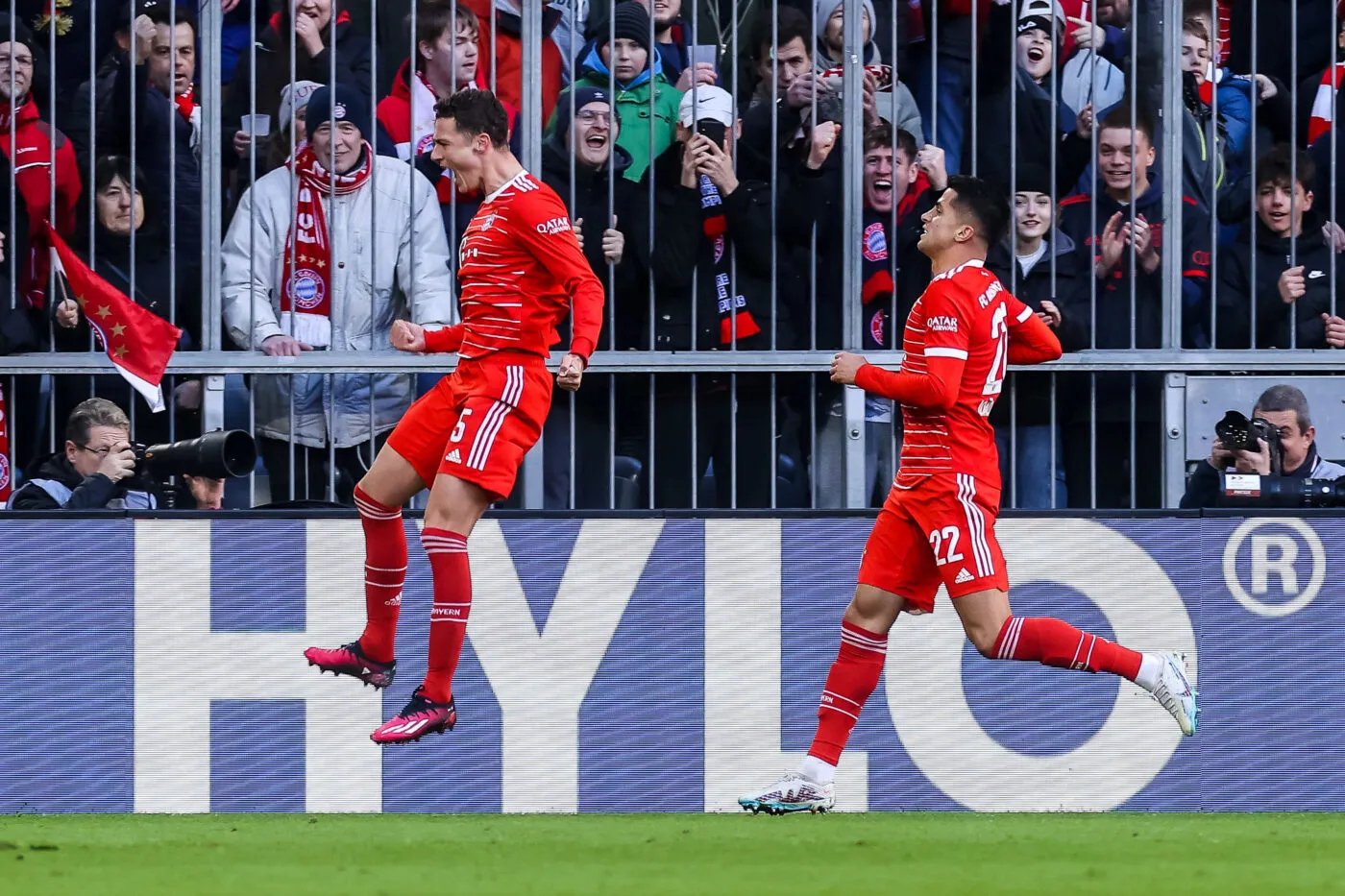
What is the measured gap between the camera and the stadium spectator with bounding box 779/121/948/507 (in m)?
8.71

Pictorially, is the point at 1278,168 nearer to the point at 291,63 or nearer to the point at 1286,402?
the point at 1286,402

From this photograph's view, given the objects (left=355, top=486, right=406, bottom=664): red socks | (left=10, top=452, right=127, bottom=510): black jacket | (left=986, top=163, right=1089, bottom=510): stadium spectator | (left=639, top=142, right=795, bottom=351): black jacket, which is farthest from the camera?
(left=986, top=163, right=1089, bottom=510): stadium spectator

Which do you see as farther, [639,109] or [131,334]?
[639,109]

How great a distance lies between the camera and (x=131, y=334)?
851 centimetres

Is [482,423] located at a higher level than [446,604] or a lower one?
higher

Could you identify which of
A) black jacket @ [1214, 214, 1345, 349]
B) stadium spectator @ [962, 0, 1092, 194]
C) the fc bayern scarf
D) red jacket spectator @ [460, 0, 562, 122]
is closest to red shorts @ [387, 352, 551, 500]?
the fc bayern scarf

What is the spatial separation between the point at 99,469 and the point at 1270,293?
198 inches

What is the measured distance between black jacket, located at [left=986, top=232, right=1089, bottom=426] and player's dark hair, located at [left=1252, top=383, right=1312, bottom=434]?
791 millimetres

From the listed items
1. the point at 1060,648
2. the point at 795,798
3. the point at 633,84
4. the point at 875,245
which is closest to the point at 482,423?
the point at 795,798

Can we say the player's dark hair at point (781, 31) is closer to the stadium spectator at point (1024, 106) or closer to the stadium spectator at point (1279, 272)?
the stadium spectator at point (1024, 106)

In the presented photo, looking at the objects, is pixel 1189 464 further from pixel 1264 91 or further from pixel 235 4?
pixel 235 4

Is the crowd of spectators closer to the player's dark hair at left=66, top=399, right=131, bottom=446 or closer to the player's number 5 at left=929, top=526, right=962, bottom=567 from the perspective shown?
the player's dark hair at left=66, top=399, right=131, bottom=446

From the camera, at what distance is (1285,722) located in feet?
23.9

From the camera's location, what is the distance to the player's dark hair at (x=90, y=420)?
8.27 m
